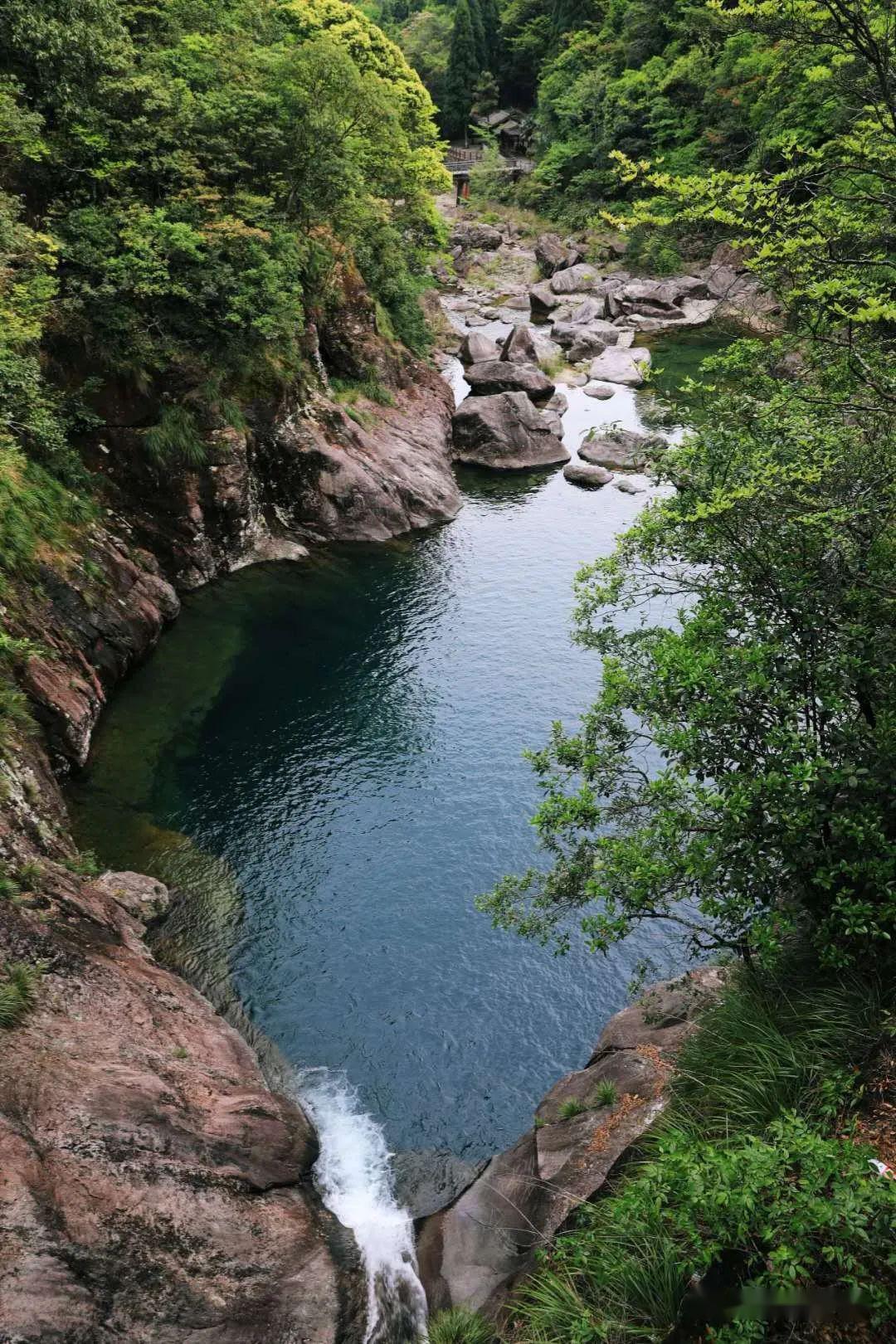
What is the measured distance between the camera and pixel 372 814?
1948cm

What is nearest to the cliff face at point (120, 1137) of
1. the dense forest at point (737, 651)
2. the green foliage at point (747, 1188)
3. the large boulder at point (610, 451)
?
the dense forest at point (737, 651)

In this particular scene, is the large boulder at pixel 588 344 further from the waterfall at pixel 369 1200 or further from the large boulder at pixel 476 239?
the waterfall at pixel 369 1200

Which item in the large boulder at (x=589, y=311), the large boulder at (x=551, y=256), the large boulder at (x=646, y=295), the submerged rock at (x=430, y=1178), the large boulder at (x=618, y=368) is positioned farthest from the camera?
the large boulder at (x=551, y=256)

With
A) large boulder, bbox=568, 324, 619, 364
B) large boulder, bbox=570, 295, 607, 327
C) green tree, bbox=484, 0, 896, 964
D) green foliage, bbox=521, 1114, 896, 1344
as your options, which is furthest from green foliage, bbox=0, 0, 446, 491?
large boulder, bbox=570, 295, 607, 327

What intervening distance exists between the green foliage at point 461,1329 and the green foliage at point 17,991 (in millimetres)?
6372

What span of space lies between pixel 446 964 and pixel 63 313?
71.9ft

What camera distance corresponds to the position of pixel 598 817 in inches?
392

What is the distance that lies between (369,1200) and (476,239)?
84.9 metres

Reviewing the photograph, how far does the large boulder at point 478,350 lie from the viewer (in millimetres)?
51438

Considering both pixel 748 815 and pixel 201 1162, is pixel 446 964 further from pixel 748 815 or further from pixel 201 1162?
pixel 748 815

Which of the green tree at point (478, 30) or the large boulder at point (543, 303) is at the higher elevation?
the green tree at point (478, 30)

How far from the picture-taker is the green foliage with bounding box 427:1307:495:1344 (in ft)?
29.3

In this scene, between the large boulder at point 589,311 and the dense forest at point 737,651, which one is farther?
the large boulder at point 589,311

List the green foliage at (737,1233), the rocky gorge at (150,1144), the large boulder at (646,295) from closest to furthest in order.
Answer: the green foliage at (737,1233)
the rocky gorge at (150,1144)
the large boulder at (646,295)
